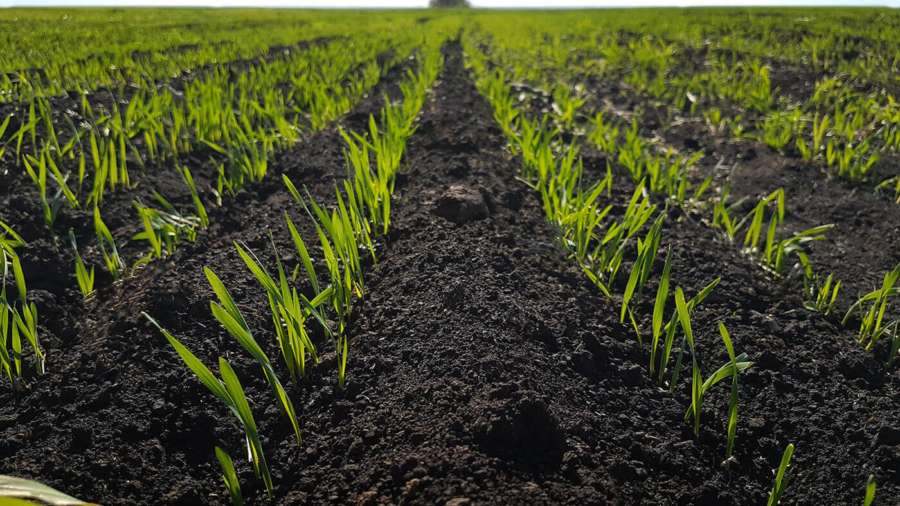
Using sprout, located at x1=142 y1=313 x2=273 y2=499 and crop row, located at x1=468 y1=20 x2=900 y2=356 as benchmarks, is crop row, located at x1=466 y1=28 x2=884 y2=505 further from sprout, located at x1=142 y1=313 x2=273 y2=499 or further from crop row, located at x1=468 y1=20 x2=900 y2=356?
sprout, located at x1=142 y1=313 x2=273 y2=499

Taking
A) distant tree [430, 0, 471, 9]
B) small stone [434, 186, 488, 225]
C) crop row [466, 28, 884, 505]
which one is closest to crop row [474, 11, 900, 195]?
crop row [466, 28, 884, 505]

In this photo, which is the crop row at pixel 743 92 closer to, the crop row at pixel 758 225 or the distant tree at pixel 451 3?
the crop row at pixel 758 225

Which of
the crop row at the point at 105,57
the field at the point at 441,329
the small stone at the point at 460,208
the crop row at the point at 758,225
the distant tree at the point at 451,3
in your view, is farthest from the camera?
the distant tree at the point at 451,3

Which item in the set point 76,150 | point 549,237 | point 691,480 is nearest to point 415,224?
point 549,237

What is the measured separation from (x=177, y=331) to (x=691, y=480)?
1338mm

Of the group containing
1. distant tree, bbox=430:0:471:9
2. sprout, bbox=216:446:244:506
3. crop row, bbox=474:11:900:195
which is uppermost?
distant tree, bbox=430:0:471:9

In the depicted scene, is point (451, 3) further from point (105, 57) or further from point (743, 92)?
point (743, 92)

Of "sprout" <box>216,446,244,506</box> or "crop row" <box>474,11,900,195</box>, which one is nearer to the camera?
"sprout" <box>216,446,244,506</box>

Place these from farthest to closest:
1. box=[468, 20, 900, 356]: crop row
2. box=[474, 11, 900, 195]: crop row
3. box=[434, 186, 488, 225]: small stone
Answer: box=[474, 11, 900, 195]: crop row
box=[434, 186, 488, 225]: small stone
box=[468, 20, 900, 356]: crop row

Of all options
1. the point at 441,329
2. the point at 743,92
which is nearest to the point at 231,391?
the point at 441,329

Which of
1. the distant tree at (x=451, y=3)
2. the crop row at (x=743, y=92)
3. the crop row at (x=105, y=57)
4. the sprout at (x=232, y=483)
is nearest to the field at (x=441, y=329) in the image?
the sprout at (x=232, y=483)

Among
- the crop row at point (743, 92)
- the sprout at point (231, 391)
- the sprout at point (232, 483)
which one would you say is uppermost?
the crop row at point (743, 92)

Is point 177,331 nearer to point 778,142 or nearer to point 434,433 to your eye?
point 434,433

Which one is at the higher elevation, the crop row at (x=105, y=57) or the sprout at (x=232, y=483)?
the crop row at (x=105, y=57)
